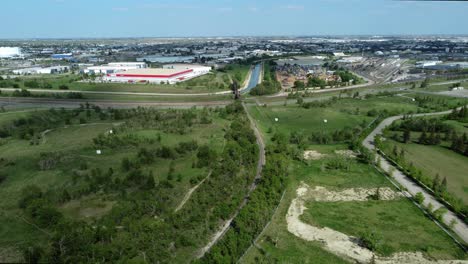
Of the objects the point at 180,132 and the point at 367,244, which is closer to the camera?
the point at 367,244

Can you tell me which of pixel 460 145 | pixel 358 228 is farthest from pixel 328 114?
pixel 358 228

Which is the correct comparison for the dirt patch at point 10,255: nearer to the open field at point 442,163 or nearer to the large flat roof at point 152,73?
the open field at point 442,163

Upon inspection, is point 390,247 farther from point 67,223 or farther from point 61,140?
point 61,140

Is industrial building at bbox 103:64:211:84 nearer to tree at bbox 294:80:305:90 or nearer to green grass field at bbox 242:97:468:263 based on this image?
tree at bbox 294:80:305:90

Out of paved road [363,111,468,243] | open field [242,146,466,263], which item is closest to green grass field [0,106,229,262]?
open field [242,146,466,263]

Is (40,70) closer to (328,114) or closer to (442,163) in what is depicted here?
(328,114)

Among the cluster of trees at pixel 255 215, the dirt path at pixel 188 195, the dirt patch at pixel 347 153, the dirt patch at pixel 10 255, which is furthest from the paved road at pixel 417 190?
the dirt patch at pixel 10 255

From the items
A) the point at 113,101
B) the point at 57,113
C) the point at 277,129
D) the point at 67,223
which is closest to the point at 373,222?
the point at 67,223
